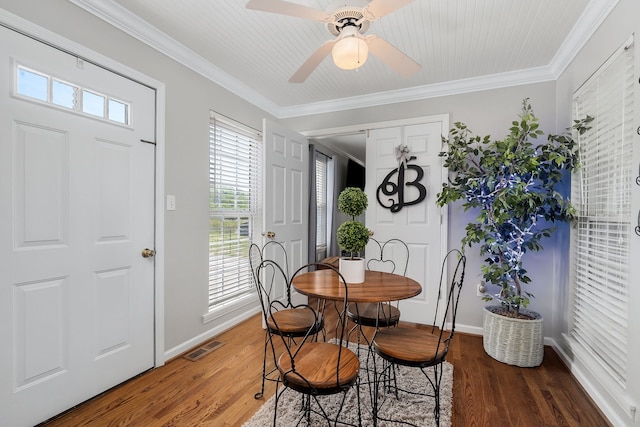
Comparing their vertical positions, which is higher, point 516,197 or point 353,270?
point 516,197

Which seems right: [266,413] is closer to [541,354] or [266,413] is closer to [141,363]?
[141,363]

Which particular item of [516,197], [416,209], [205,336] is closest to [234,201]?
[205,336]

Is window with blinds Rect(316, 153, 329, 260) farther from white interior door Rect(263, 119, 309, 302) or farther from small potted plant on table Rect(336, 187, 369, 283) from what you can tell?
small potted plant on table Rect(336, 187, 369, 283)

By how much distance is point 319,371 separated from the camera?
4.38 ft

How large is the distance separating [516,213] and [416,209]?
1.04 metres

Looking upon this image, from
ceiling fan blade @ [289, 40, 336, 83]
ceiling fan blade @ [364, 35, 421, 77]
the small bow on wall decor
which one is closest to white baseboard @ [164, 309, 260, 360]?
the small bow on wall decor

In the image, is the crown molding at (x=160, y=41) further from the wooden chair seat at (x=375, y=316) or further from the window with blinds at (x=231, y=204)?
the wooden chair seat at (x=375, y=316)

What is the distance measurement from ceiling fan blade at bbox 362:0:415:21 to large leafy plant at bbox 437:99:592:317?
1474 mm

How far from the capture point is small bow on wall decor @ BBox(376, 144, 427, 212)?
3241 millimetres

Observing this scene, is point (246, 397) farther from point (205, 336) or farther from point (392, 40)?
point (392, 40)

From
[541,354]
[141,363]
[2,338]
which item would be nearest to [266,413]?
[141,363]

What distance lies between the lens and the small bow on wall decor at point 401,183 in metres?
3.24

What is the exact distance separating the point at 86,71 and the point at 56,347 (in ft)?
5.46

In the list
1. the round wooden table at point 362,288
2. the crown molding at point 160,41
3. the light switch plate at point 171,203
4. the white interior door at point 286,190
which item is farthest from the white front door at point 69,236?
the round wooden table at point 362,288
